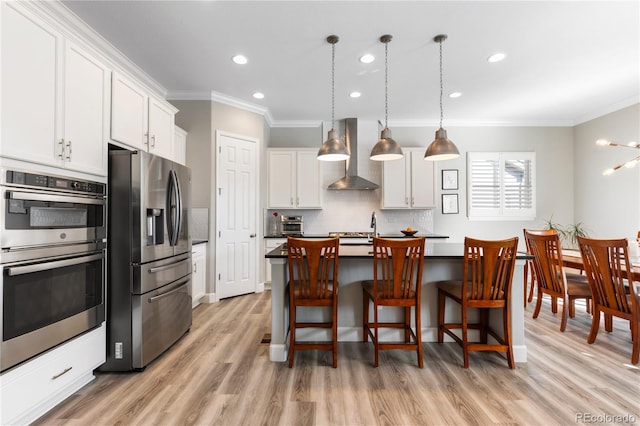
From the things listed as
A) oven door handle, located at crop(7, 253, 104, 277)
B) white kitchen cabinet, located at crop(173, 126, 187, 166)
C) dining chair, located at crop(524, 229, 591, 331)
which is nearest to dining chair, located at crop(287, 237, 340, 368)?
oven door handle, located at crop(7, 253, 104, 277)

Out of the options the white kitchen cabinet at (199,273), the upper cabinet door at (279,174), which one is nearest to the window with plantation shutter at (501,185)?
the upper cabinet door at (279,174)

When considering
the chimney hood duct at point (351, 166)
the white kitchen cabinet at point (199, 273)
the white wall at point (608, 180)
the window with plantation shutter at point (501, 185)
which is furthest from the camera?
the window with plantation shutter at point (501, 185)

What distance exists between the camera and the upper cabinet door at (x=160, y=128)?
8.84ft

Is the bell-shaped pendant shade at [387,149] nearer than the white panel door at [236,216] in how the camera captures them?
Yes

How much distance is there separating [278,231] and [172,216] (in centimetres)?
287

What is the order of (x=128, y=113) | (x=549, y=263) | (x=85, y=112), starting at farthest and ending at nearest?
(x=549, y=263) < (x=128, y=113) < (x=85, y=112)

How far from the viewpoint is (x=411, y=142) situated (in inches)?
213

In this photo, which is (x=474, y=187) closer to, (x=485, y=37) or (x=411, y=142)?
(x=411, y=142)

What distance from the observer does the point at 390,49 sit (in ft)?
10.1

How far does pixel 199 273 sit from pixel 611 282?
434cm

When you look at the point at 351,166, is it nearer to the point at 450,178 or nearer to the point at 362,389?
the point at 450,178

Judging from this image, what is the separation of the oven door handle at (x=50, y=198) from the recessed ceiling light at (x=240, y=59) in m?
2.10

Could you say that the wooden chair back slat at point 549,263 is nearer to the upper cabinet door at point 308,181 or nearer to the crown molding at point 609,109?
the crown molding at point 609,109

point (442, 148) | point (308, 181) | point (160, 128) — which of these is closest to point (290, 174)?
point (308, 181)
